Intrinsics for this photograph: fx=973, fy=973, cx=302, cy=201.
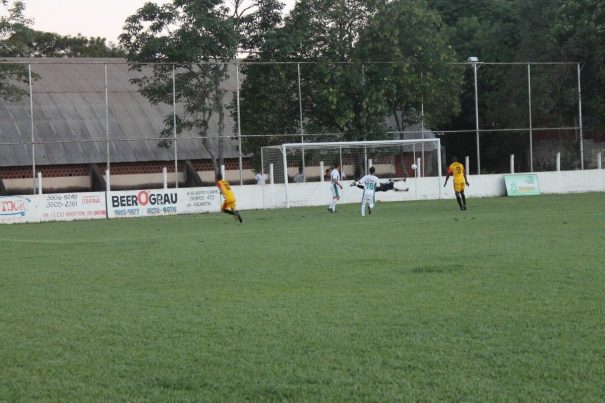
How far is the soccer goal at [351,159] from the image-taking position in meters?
41.6

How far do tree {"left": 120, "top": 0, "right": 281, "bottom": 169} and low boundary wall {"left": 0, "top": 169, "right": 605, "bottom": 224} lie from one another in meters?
3.89

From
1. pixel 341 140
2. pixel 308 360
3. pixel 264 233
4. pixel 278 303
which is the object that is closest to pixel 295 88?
pixel 341 140

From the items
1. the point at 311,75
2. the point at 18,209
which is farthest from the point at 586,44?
the point at 18,209

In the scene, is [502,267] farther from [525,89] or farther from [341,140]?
[525,89]

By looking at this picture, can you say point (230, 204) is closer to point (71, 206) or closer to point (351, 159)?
point (71, 206)

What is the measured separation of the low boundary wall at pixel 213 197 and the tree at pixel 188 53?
389 cm

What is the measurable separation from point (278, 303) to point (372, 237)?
31.0 ft

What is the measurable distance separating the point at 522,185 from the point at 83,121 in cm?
2355

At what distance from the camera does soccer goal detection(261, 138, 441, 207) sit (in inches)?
1639

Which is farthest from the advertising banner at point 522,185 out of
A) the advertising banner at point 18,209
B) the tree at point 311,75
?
the advertising banner at point 18,209

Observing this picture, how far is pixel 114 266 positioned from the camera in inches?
604

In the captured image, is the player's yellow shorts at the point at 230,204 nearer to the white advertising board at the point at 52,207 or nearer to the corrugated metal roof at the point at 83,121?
Answer: the white advertising board at the point at 52,207

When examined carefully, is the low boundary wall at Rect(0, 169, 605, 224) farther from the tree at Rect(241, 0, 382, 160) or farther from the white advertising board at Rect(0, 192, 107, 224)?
the tree at Rect(241, 0, 382, 160)

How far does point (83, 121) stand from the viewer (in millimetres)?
52094
